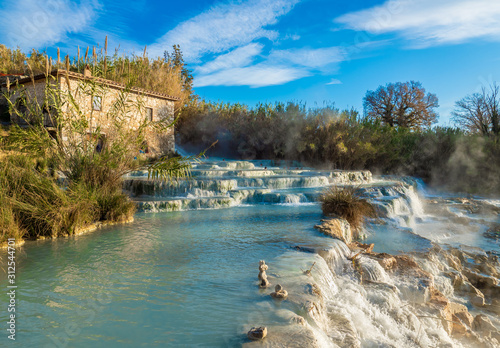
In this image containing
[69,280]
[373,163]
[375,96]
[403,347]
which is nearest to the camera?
[403,347]

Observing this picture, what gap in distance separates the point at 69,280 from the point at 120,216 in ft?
12.3

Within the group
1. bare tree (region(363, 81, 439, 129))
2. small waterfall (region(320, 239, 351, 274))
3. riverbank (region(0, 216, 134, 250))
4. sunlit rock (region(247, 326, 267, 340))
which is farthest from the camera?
bare tree (region(363, 81, 439, 129))

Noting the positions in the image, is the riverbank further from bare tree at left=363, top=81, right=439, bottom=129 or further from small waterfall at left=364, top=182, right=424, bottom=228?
bare tree at left=363, top=81, right=439, bottom=129

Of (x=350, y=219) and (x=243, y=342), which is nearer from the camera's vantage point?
(x=243, y=342)

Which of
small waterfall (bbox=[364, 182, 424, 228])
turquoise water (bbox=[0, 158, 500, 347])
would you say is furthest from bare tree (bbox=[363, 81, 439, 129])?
turquoise water (bbox=[0, 158, 500, 347])

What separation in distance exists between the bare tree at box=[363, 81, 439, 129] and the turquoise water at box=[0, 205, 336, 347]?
27578 millimetres

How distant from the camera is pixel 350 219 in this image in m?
8.44

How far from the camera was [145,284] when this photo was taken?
4102 mm

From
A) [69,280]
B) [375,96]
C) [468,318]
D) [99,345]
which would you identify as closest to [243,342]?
[99,345]

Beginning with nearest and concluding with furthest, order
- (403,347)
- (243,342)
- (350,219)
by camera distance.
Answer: (243,342)
(403,347)
(350,219)

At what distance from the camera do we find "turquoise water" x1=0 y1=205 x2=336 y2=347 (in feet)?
9.88

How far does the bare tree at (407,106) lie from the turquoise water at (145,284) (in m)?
27.6

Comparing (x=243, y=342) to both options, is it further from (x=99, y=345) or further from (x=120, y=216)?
(x=120, y=216)

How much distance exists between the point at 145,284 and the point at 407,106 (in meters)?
32.2
